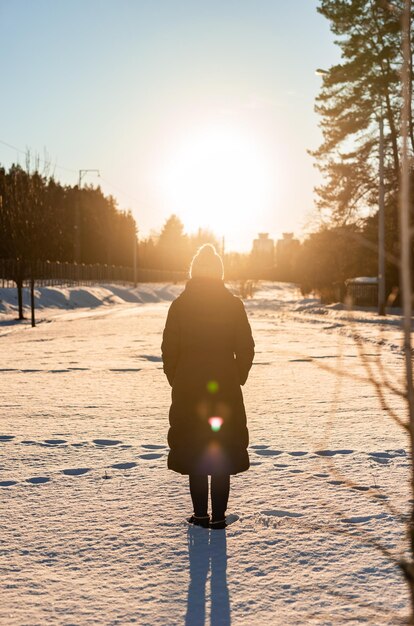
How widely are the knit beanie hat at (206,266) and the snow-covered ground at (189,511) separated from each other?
1.15 m

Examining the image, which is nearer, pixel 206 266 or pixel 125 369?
pixel 206 266

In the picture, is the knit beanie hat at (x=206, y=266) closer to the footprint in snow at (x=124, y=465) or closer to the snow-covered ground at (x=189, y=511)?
the snow-covered ground at (x=189, y=511)

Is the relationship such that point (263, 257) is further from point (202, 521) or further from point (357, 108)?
point (202, 521)

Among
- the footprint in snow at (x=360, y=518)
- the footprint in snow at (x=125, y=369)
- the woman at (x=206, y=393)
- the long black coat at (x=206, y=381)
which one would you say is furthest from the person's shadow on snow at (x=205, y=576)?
the footprint in snow at (x=125, y=369)

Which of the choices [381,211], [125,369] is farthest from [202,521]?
[381,211]

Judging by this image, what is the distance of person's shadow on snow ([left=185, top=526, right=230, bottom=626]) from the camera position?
266cm

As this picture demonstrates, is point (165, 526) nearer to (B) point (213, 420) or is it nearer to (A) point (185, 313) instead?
(B) point (213, 420)

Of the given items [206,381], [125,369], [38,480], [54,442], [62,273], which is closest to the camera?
[206,381]

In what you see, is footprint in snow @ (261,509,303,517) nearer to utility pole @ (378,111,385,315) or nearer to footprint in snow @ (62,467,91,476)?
footprint in snow @ (62,467,91,476)

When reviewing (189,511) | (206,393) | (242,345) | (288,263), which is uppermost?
(288,263)

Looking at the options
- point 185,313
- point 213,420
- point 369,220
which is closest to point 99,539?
point 213,420

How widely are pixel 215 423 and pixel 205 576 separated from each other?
0.91 m

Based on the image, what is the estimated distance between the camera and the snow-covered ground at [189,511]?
274 centimetres

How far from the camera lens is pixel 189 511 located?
13.0ft
